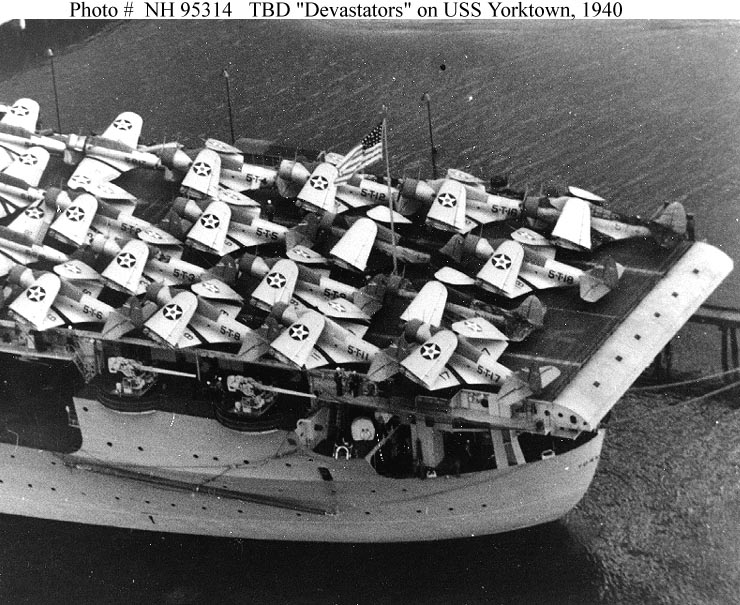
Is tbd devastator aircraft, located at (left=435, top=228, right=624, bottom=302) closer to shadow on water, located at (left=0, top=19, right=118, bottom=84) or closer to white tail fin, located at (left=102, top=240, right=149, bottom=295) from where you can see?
white tail fin, located at (left=102, top=240, right=149, bottom=295)

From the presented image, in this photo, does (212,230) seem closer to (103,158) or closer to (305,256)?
(305,256)

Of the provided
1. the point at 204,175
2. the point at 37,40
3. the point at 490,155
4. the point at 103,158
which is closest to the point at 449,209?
the point at 204,175

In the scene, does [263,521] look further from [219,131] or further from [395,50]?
[395,50]

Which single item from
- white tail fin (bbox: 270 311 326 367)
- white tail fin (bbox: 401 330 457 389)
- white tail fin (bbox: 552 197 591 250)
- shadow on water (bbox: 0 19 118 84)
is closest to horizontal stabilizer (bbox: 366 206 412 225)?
white tail fin (bbox: 552 197 591 250)

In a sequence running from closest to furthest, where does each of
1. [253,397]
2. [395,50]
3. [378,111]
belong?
[253,397]
[378,111]
[395,50]

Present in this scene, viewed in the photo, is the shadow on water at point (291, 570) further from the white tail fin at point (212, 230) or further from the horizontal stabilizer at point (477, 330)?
the white tail fin at point (212, 230)

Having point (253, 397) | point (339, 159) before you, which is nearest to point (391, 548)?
point (253, 397)
